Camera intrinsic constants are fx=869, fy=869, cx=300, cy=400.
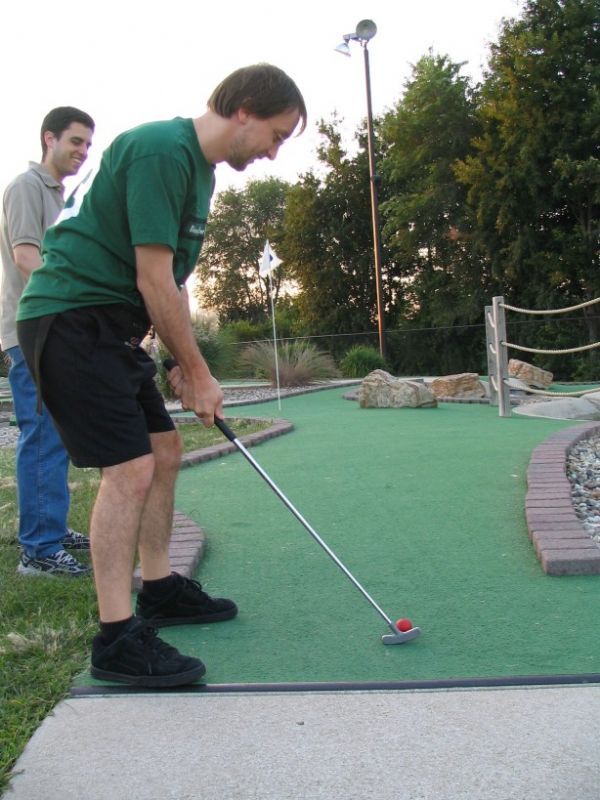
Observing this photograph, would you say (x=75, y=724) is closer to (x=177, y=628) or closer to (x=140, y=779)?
(x=140, y=779)

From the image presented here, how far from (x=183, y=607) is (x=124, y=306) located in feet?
Answer: 2.74

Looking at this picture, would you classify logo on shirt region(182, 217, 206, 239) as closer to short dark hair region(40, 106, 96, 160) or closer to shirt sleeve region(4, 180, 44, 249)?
shirt sleeve region(4, 180, 44, 249)

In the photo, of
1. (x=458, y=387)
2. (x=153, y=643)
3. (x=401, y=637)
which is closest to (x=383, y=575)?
(x=401, y=637)

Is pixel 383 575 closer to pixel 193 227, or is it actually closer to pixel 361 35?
pixel 193 227

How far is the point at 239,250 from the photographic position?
3806 centimetres

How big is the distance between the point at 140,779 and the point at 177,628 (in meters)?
0.85

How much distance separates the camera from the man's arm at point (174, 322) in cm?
193

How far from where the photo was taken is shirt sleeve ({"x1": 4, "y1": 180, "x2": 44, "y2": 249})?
9.48 ft

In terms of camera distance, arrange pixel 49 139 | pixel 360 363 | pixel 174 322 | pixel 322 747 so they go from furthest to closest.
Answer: pixel 360 363, pixel 49 139, pixel 174 322, pixel 322 747

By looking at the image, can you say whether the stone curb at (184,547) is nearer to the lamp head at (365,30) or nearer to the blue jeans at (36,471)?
the blue jeans at (36,471)

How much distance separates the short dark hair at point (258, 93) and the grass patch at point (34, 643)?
1339mm

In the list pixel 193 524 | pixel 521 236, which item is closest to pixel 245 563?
pixel 193 524

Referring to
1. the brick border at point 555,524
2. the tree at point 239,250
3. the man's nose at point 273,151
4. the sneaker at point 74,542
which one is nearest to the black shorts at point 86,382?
the man's nose at point 273,151

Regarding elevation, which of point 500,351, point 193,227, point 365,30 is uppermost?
point 365,30
